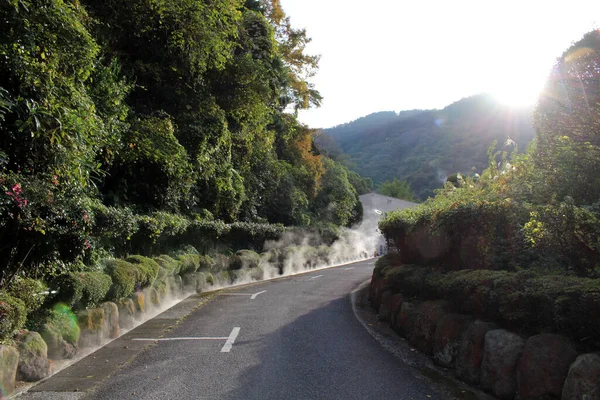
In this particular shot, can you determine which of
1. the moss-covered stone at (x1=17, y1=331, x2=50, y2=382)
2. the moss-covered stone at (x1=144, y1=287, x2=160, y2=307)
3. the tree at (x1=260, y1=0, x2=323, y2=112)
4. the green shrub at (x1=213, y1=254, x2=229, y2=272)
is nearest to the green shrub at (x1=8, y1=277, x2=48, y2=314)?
the moss-covered stone at (x1=17, y1=331, x2=50, y2=382)

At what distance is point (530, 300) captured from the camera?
4.86 m

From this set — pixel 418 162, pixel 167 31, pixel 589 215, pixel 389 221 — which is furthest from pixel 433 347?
pixel 418 162

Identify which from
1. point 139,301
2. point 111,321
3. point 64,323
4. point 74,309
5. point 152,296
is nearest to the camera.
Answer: point 64,323

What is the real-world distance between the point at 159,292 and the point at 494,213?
820 cm

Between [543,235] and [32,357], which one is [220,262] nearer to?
[32,357]

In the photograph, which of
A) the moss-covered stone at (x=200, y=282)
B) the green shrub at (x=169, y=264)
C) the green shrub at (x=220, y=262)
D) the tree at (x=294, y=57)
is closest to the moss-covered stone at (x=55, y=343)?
the green shrub at (x=169, y=264)

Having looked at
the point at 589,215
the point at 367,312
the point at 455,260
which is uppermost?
the point at 589,215

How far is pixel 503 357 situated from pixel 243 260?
1490 cm

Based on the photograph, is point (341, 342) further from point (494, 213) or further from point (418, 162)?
point (418, 162)

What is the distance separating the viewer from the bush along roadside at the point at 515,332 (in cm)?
416

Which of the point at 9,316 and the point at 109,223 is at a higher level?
the point at 109,223

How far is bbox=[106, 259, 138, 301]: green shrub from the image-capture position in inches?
331

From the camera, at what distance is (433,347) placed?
6707 millimetres

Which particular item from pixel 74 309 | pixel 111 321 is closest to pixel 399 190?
pixel 111 321
